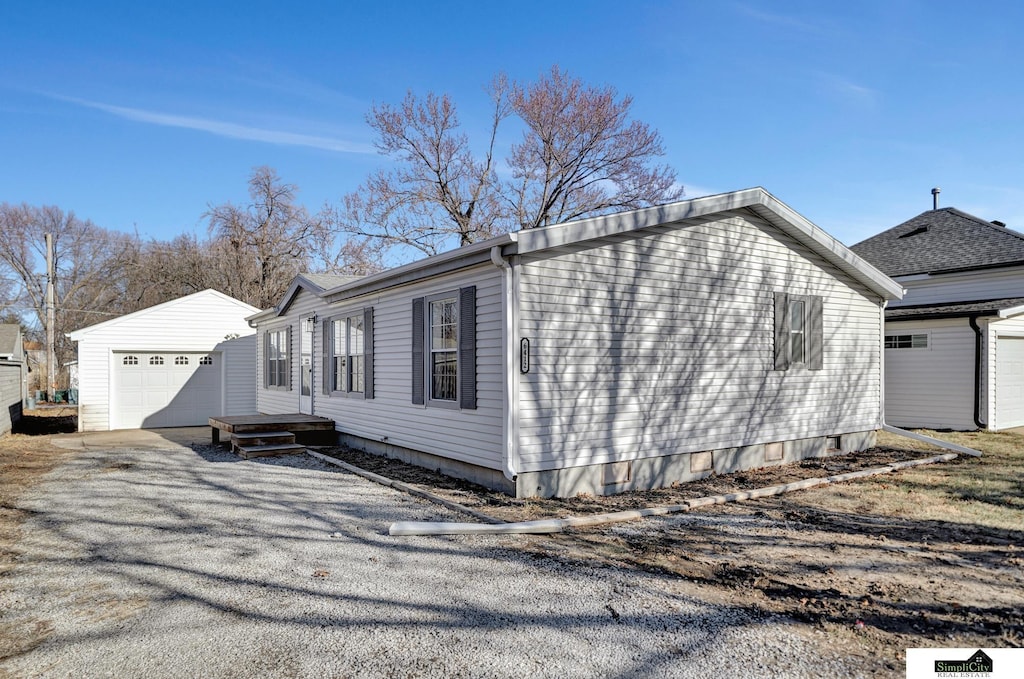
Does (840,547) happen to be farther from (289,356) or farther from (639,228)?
(289,356)

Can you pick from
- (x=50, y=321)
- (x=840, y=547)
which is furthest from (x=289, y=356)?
(x=50, y=321)

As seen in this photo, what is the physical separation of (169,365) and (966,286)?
21.7 m

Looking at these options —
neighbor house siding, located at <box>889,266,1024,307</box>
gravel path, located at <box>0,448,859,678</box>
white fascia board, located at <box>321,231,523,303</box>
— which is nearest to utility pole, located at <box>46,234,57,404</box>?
white fascia board, located at <box>321,231,523,303</box>

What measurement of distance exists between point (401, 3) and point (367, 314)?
29.0 feet

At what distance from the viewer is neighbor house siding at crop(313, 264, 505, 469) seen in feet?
23.9

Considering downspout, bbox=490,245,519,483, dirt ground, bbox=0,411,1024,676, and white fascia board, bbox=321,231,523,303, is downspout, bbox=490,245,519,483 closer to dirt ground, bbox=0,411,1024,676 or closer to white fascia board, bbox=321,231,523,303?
white fascia board, bbox=321,231,523,303

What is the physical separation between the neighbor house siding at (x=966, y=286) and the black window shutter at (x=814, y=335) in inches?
334

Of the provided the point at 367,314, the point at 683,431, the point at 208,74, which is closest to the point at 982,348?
the point at 683,431

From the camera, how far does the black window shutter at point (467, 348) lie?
25.0 ft

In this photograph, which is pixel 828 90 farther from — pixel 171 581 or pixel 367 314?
pixel 171 581

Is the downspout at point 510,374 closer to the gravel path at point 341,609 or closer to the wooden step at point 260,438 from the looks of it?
the gravel path at point 341,609

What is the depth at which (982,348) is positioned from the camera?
13.4 m

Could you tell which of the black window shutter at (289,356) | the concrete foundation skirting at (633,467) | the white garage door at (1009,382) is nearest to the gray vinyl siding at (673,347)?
the concrete foundation skirting at (633,467)

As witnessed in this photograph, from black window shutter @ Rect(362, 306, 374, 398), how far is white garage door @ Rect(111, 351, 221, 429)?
9.08 meters
